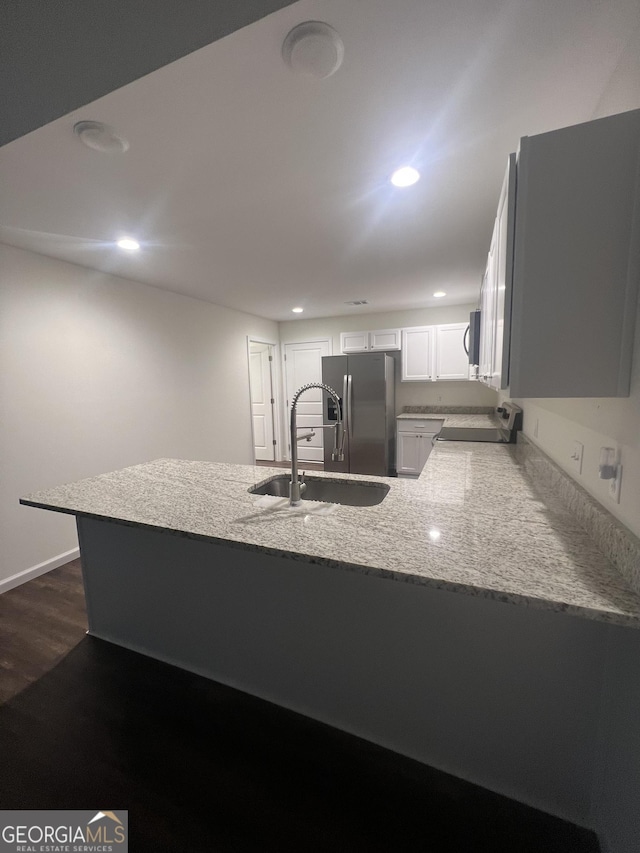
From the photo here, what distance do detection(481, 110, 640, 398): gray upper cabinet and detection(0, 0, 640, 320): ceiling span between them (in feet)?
0.94

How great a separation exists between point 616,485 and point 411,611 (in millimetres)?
734

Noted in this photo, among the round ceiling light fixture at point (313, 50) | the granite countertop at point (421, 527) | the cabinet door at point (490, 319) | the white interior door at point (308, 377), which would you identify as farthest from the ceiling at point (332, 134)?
the white interior door at point (308, 377)

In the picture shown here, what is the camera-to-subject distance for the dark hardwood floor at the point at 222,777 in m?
1.02

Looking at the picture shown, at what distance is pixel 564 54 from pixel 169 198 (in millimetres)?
1705

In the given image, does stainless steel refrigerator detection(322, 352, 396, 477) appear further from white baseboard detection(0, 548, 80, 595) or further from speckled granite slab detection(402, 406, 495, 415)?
white baseboard detection(0, 548, 80, 595)

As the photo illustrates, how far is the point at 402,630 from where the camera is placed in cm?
119

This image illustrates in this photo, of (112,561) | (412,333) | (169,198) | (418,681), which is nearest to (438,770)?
(418,681)

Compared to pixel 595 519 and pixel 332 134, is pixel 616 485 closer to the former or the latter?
pixel 595 519

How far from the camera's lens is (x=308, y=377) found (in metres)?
5.48

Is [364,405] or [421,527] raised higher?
[364,405]

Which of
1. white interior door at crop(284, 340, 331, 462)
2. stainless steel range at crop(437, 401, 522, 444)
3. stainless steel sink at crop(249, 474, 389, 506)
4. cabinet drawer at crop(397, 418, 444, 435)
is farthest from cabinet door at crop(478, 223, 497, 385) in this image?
white interior door at crop(284, 340, 331, 462)

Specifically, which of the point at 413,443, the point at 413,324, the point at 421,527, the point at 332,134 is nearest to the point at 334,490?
the point at 421,527

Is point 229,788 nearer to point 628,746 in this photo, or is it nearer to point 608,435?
point 628,746

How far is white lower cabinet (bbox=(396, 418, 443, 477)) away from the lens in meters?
4.33
